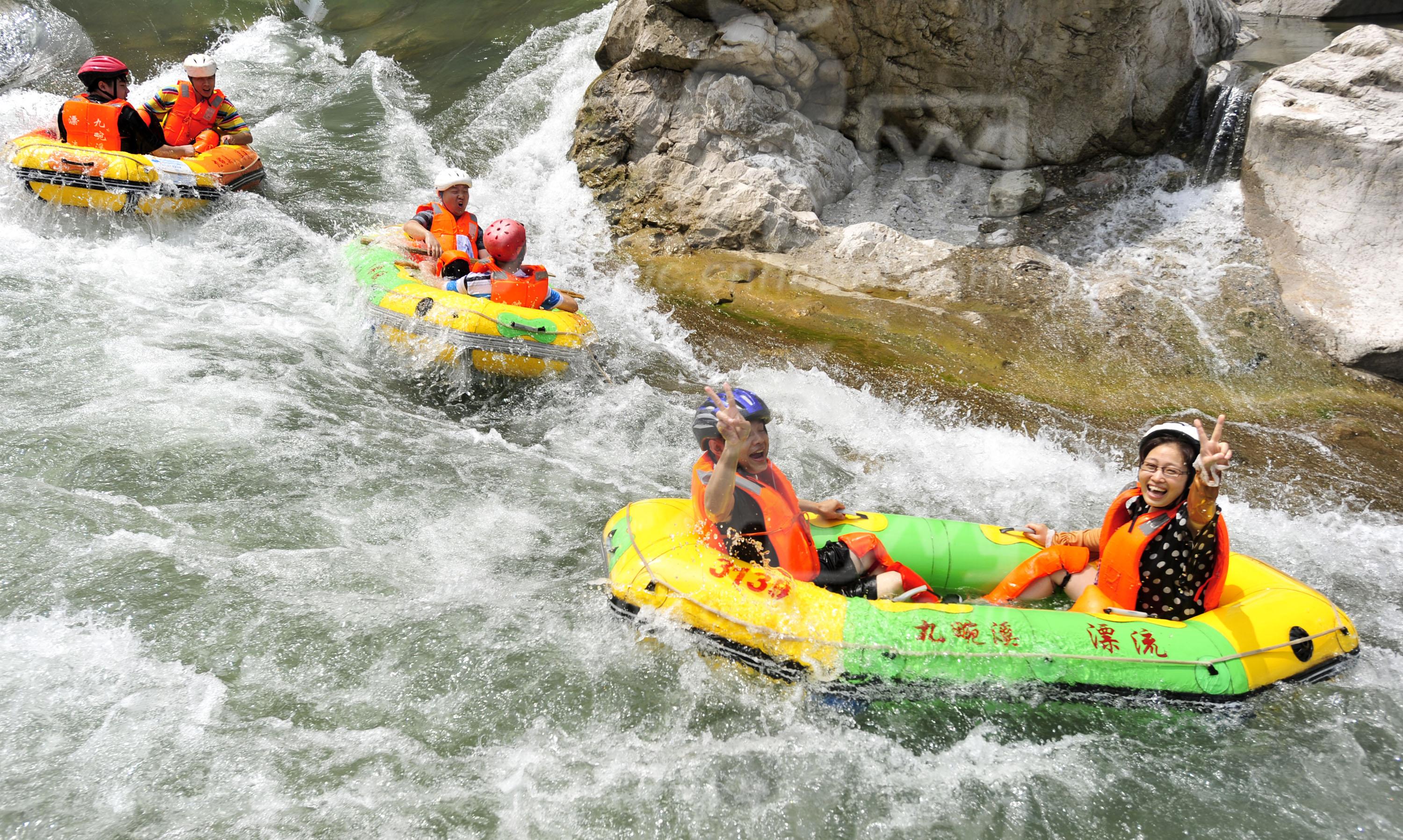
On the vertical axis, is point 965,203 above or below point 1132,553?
above

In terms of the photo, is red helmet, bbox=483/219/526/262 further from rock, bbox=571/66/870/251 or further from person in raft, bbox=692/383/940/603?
person in raft, bbox=692/383/940/603

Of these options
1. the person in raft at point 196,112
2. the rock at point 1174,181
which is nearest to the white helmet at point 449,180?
the person in raft at point 196,112

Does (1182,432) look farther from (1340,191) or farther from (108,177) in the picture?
(108,177)

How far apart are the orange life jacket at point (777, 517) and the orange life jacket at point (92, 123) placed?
7293 mm


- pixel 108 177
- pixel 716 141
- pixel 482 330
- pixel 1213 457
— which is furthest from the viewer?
pixel 716 141

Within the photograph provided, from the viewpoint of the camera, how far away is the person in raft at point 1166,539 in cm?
372

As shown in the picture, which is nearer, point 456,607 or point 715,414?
point 715,414

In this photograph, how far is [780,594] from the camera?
369 centimetres

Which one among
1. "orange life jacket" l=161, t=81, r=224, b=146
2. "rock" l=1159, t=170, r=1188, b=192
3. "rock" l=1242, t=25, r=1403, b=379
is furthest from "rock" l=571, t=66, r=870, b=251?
"orange life jacket" l=161, t=81, r=224, b=146

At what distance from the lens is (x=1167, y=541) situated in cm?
379

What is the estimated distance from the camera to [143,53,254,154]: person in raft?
870 centimetres

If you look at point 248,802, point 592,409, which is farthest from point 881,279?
point 248,802

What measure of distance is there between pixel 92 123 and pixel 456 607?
679 centimetres

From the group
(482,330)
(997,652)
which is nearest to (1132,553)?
(997,652)
